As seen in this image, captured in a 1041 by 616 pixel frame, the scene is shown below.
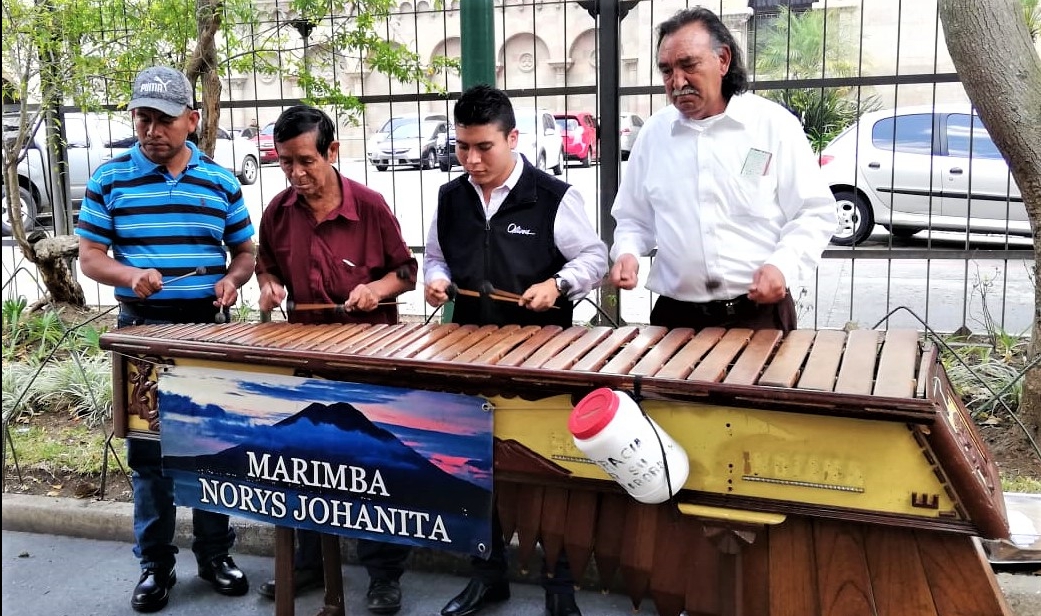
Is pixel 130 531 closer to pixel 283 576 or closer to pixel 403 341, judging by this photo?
pixel 283 576

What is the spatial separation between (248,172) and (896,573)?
9.54m

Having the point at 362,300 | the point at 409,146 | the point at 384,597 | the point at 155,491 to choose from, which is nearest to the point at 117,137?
the point at 409,146

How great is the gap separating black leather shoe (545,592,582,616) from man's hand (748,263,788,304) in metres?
1.23

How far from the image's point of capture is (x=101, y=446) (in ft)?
15.0

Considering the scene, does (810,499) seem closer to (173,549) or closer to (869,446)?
(869,446)

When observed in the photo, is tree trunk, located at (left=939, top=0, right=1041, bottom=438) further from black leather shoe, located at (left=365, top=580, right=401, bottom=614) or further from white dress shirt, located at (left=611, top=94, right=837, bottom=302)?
black leather shoe, located at (left=365, top=580, right=401, bottom=614)

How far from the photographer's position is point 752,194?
2.86 metres

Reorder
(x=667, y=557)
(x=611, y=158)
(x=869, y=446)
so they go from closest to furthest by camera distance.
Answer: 1. (x=869, y=446)
2. (x=667, y=557)
3. (x=611, y=158)

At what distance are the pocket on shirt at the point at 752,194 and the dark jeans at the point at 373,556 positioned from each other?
5.34 feet

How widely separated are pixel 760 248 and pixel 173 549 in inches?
91.7

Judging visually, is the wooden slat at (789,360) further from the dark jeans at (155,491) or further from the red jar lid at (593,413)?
the dark jeans at (155,491)

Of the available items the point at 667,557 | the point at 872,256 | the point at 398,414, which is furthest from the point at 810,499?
the point at 872,256

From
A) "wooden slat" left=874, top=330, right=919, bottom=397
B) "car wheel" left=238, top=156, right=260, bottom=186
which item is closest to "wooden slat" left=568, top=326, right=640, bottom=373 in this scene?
"wooden slat" left=874, top=330, right=919, bottom=397

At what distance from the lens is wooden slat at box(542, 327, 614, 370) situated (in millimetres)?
2242
